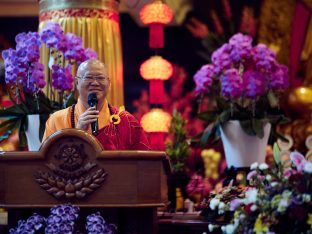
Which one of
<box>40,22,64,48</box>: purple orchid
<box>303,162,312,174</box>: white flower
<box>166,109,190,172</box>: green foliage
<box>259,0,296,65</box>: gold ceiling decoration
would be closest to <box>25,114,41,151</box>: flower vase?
<box>40,22,64,48</box>: purple orchid

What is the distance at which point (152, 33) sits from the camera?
6.74 metres

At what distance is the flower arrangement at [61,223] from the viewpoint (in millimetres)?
3992

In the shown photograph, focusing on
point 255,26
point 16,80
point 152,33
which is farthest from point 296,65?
point 16,80

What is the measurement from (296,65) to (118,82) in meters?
3.72

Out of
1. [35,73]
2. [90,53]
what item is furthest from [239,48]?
[35,73]

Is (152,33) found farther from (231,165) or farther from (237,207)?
(237,207)

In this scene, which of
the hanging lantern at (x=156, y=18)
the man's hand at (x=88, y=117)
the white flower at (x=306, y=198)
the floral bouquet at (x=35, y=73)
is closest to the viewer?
the white flower at (x=306, y=198)

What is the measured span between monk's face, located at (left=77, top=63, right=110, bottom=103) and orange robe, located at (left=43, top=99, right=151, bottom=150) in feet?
0.34

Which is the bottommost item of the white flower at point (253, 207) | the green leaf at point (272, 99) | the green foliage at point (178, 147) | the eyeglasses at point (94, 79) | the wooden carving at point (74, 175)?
the white flower at point (253, 207)

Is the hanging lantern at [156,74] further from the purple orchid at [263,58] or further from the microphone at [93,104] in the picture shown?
the microphone at [93,104]

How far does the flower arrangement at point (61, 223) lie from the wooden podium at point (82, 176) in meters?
0.05

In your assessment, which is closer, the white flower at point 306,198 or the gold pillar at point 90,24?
the white flower at point 306,198

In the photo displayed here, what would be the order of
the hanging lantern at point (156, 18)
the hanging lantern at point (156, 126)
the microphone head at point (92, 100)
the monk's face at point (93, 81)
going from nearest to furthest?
the microphone head at point (92, 100) → the monk's face at point (93, 81) → the hanging lantern at point (156, 126) → the hanging lantern at point (156, 18)

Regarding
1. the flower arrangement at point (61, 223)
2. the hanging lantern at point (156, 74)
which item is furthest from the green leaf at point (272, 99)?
the flower arrangement at point (61, 223)
